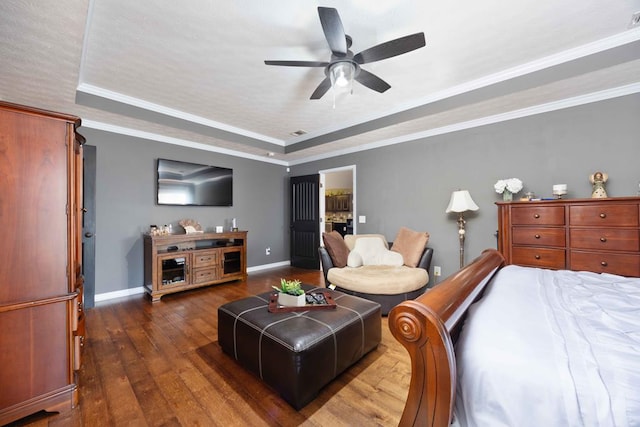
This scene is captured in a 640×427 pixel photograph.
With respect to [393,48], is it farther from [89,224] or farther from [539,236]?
[89,224]

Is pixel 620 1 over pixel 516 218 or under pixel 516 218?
over

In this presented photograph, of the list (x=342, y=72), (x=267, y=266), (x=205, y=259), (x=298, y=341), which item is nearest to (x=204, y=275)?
(x=205, y=259)

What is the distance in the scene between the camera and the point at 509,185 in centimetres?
304

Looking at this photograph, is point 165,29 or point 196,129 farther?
point 196,129

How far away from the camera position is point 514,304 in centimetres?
111

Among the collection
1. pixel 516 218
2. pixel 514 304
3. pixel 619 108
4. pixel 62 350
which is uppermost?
pixel 619 108

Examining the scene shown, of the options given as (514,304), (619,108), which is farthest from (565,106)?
(514,304)

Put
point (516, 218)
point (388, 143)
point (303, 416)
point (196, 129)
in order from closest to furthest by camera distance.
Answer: point (303, 416)
point (516, 218)
point (196, 129)
point (388, 143)

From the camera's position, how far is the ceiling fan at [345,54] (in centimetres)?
167

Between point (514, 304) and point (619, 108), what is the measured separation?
307cm

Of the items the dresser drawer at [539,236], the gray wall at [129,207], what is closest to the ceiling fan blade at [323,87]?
the dresser drawer at [539,236]

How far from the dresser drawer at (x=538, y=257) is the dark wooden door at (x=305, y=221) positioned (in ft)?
11.1

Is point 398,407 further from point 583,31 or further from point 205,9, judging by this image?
point 583,31

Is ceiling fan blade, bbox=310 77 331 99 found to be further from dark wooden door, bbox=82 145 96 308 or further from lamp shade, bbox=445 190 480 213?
dark wooden door, bbox=82 145 96 308
